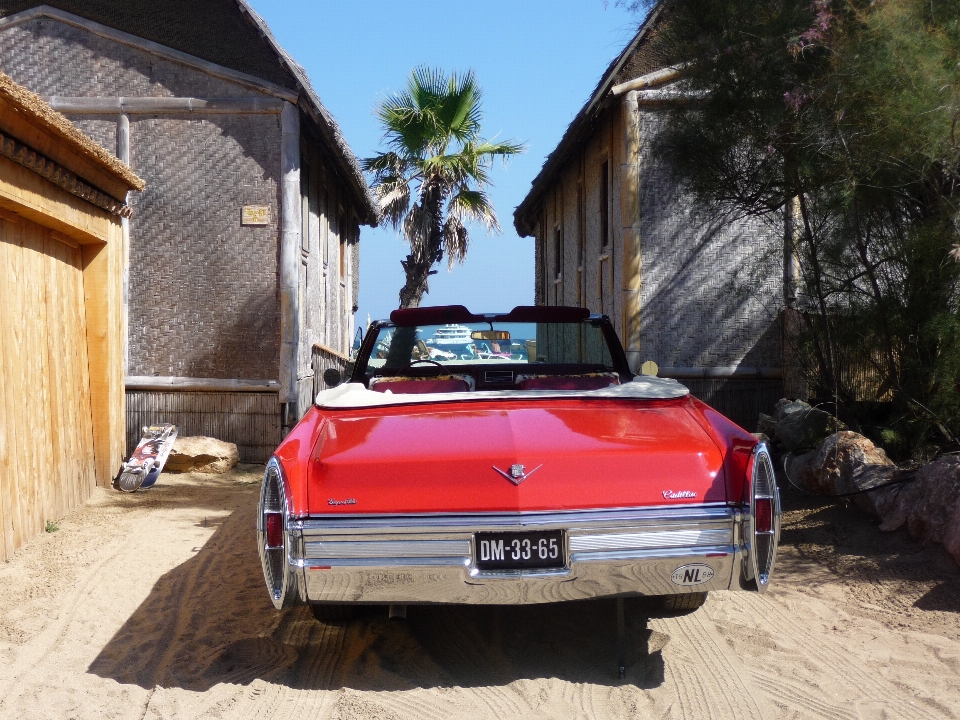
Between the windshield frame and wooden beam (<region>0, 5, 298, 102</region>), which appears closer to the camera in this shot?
the windshield frame

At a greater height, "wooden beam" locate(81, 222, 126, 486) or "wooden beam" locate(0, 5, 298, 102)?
"wooden beam" locate(0, 5, 298, 102)

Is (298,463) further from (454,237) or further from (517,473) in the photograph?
(454,237)

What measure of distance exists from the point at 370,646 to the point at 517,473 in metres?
1.32

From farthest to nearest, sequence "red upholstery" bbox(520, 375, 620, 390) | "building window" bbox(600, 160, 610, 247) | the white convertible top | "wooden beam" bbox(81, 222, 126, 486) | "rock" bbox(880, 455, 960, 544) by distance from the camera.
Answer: "building window" bbox(600, 160, 610, 247), "wooden beam" bbox(81, 222, 126, 486), "rock" bbox(880, 455, 960, 544), "red upholstery" bbox(520, 375, 620, 390), the white convertible top

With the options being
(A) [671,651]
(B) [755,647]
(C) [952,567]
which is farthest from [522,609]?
(C) [952,567]

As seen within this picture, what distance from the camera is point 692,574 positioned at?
3.26 metres

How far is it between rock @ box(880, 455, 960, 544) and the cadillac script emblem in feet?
9.96

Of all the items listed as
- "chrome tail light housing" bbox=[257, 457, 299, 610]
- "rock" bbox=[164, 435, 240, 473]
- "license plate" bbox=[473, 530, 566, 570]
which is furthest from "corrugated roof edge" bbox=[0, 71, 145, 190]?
"license plate" bbox=[473, 530, 566, 570]

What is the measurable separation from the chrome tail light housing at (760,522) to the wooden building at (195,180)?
6875 mm

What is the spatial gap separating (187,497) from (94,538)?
1.79 meters

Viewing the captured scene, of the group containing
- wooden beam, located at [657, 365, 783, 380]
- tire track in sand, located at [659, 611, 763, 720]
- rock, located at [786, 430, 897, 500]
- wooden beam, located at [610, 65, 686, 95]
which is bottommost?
tire track in sand, located at [659, 611, 763, 720]

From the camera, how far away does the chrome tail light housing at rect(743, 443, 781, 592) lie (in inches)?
129

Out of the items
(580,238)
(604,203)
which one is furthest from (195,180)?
(580,238)

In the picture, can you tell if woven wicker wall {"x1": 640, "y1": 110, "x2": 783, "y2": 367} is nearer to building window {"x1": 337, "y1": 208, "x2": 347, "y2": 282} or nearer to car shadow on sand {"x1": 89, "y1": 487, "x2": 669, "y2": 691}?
car shadow on sand {"x1": 89, "y1": 487, "x2": 669, "y2": 691}
